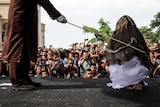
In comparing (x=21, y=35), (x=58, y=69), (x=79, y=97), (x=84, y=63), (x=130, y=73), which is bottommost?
(x=79, y=97)

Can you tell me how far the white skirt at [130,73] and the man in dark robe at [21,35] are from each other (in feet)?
3.39

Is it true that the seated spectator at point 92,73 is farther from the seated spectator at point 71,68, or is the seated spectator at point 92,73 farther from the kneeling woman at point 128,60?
the kneeling woman at point 128,60

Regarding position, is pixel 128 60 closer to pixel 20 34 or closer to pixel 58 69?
pixel 20 34

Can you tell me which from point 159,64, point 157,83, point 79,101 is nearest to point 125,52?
point 157,83

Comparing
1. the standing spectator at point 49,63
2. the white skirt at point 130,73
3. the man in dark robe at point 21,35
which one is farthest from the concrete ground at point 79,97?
the standing spectator at point 49,63

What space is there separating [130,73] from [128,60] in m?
0.18

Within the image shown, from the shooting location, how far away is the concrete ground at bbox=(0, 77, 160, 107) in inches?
152

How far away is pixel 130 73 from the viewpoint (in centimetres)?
486

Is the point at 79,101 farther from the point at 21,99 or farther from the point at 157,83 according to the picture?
the point at 157,83

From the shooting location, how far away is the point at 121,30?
5000mm

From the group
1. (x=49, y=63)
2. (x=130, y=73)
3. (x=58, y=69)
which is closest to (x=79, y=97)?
(x=130, y=73)

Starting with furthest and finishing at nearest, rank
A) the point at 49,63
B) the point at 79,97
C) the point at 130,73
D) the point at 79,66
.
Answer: the point at 49,63, the point at 79,66, the point at 130,73, the point at 79,97

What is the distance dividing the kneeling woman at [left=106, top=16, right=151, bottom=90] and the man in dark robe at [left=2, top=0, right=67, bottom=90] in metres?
0.87

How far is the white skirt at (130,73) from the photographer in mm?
4828
